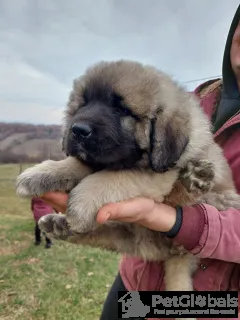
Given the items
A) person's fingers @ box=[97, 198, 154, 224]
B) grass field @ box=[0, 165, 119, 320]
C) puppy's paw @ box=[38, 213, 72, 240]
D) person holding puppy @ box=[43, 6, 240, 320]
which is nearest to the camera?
person's fingers @ box=[97, 198, 154, 224]

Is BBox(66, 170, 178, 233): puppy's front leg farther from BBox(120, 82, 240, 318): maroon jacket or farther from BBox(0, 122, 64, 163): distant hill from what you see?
BBox(0, 122, 64, 163): distant hill

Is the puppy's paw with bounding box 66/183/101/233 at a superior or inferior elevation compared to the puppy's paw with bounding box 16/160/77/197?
inferior

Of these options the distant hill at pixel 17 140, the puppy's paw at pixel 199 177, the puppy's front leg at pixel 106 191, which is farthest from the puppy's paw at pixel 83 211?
the distant hill at pixel 17 140

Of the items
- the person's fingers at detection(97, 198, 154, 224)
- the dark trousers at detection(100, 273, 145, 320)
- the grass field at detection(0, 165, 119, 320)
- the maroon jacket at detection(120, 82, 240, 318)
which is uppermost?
the person's fingers at detection(97, 198, 154, 224)

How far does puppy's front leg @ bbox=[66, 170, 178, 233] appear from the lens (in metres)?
1.66

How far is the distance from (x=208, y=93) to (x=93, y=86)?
806 mm

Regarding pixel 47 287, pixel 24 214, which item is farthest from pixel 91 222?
pixel 24 214

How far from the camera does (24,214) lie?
10.3 m

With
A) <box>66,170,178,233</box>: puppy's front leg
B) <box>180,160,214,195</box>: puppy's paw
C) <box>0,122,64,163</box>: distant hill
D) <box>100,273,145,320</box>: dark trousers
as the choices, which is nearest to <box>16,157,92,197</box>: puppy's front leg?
<box>66,170,178,233</box>: puppy's front leg

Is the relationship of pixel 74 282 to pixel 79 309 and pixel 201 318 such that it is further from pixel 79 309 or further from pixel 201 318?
pixel 201 318

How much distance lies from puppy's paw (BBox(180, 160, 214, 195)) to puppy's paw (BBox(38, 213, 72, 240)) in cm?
68

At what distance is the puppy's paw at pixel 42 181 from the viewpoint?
5.93 ft

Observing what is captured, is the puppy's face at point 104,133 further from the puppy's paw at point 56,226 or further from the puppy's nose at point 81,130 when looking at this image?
the puppy's paw at point 56,226

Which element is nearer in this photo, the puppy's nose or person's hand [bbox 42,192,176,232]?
person's hand [bbox 42,192,176,232]
